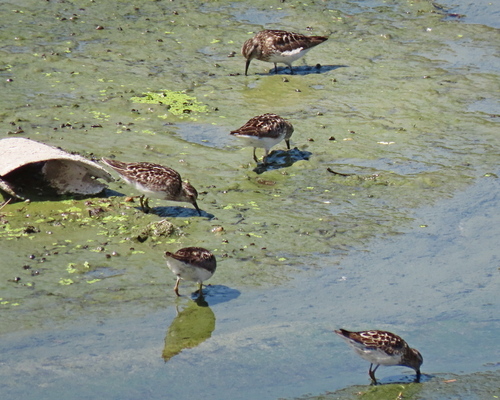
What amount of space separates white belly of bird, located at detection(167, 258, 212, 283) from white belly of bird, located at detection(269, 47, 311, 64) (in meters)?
7.74

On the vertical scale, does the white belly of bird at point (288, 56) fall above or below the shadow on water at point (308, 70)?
above

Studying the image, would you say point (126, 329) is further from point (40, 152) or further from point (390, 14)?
point (390, 14)

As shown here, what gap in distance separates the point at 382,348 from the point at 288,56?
9.24 meters

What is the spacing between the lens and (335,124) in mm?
13914

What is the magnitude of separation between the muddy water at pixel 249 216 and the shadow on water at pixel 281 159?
0.48 ft

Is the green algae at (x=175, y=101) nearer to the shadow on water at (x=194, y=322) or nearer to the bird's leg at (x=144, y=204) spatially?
the bird's leg at (x=144, y=204)

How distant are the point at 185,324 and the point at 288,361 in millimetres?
1190

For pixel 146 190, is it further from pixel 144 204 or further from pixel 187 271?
pixel 187 271

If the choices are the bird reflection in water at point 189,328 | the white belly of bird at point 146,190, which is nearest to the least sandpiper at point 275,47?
the white belly of bird at point 146,190

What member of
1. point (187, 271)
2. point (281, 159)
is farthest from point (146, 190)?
point (281, 159)

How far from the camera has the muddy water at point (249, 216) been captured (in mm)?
8297

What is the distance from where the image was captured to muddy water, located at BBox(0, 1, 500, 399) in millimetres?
8297

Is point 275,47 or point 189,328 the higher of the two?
point 275,47

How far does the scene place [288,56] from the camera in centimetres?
1609
